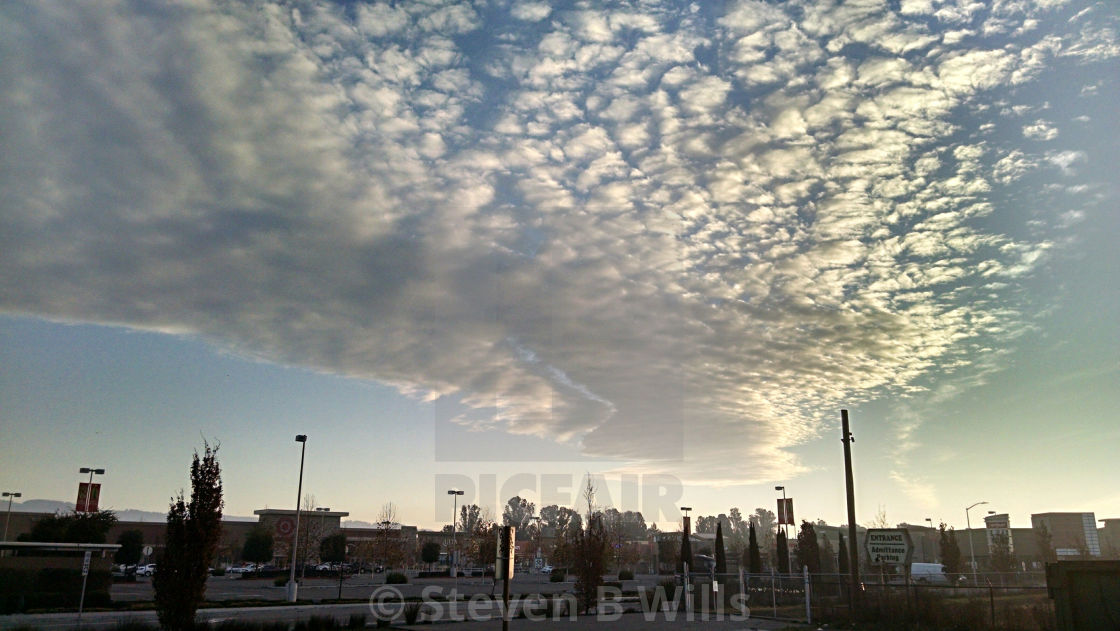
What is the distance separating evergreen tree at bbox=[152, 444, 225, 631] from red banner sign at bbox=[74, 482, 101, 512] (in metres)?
45.2

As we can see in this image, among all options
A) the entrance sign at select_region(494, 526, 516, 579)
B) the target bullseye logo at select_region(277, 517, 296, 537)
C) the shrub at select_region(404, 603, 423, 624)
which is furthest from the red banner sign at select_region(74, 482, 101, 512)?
the entrance sign at select_region(494, 526, 516, 579)

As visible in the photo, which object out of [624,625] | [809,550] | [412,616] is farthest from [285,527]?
[809,550]

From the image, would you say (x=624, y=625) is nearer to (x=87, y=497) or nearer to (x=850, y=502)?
(x=850, y=502)

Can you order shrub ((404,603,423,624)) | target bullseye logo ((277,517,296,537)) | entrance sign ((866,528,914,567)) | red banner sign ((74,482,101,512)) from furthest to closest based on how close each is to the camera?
1. red banner sign ((74,482,101,512))
2. target bullseye logo ((277,517,296,537))
3. shrub ((404,603,423,624))
4. entrance sign ((866,528,914,567))

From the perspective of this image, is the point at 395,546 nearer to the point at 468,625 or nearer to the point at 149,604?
the point at 149,604

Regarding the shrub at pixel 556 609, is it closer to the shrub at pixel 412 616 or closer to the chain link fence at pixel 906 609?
the shrub at pixel 412 616

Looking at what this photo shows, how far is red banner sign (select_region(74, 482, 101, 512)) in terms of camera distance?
5797 cm

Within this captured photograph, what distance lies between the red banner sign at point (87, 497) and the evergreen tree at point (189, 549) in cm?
4515

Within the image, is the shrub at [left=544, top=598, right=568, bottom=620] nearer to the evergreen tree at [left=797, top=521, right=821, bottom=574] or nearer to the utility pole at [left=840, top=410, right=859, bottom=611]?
the utility pole at [left=840, top=410, right=859, bottom=611]

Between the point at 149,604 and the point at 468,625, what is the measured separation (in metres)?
17.5

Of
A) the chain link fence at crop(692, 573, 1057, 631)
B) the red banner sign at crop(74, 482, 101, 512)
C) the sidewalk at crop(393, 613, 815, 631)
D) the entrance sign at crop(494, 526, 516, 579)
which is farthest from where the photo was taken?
the red banner sign at crop(74, 482, 101, 512)

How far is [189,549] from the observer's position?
20.6 metres

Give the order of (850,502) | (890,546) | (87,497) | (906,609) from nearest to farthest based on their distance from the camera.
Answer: (906,609), (890,546), (850,502), (87,497)

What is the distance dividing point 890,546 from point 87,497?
5887 cm
